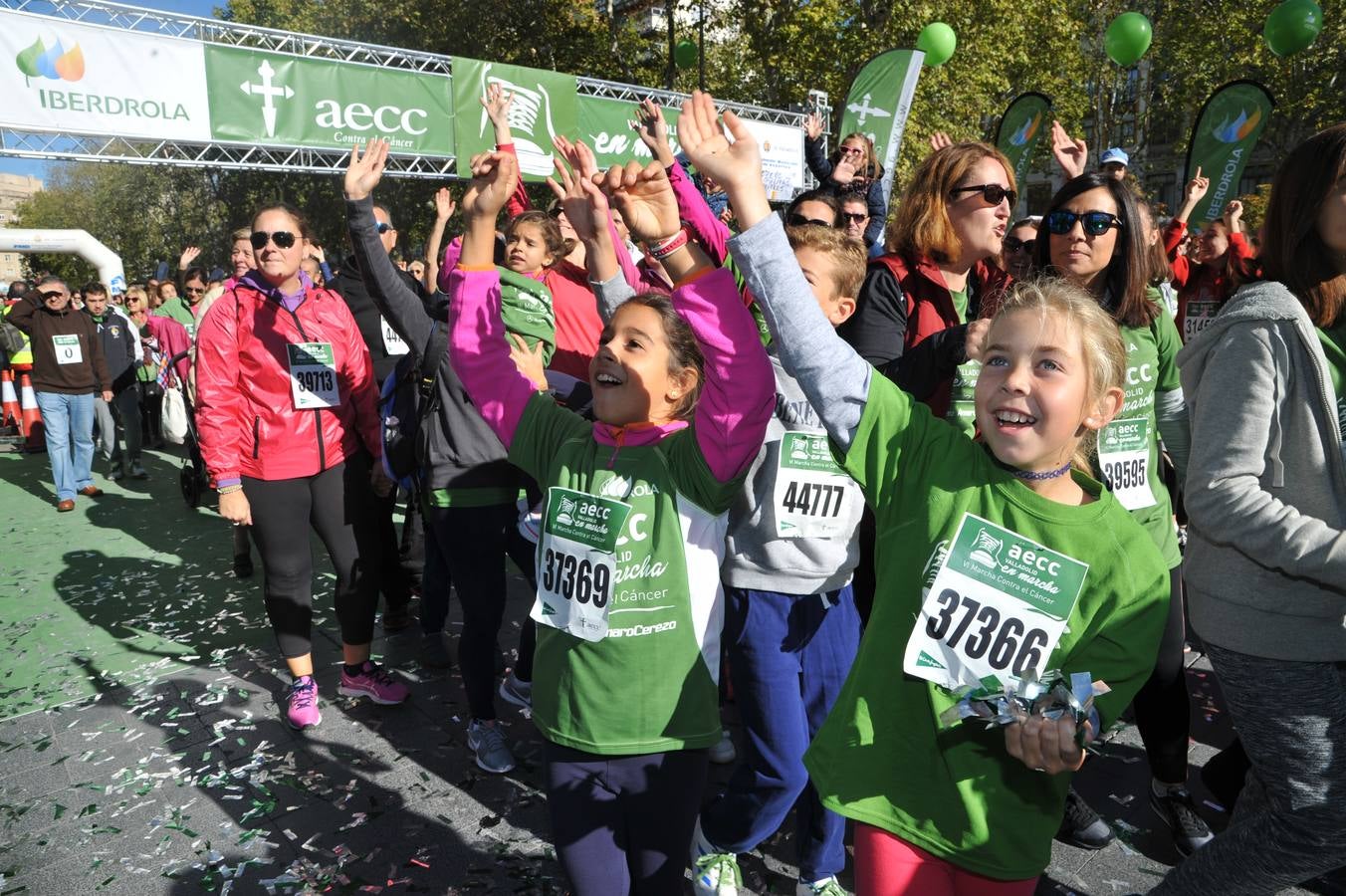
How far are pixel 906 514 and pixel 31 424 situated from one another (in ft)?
44.2

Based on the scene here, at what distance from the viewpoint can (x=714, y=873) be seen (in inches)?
102

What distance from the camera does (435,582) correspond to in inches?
175

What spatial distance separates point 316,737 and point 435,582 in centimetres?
96

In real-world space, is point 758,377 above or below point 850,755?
above

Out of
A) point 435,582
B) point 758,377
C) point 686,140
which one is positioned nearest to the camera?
point 686,140

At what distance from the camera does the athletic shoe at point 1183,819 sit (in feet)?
9.12

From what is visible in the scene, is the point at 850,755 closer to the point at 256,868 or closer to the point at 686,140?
the point at 686,140

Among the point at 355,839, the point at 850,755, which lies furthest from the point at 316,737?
the point at 850,755

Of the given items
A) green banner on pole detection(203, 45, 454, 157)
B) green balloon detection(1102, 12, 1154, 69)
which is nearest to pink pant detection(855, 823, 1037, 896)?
green banner on pole detection(203, 45, 454, 157)

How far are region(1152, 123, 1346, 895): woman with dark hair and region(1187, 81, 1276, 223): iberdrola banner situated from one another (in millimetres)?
8669

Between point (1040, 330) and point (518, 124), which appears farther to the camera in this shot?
point (518, 124)

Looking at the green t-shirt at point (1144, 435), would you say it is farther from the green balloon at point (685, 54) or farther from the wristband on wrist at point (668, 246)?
the green balloon at point (685, 54)

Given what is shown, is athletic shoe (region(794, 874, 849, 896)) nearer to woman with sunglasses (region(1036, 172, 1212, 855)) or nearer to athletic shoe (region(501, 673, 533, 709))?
woman with sunglasses (region(1036, 172, 1212, 855))

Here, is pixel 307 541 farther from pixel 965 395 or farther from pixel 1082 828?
pixel 1082 828
